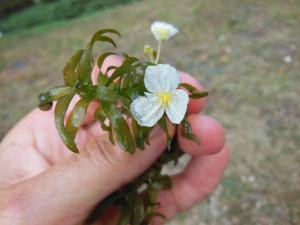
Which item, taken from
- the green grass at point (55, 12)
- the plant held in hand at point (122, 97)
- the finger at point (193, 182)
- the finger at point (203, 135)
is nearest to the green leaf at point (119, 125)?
the plant held in hand at point (122, 97)

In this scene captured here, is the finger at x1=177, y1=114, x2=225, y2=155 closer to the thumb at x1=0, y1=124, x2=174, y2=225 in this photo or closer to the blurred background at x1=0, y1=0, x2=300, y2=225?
the thumb at x1=0, y1=124, x2=174, y2=225

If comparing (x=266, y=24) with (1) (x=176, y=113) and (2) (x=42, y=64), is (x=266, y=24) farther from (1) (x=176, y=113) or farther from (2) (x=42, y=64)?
(1) (x=176, y=113)

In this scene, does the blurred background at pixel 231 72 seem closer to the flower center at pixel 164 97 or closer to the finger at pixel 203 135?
the finger at pixel 203 135

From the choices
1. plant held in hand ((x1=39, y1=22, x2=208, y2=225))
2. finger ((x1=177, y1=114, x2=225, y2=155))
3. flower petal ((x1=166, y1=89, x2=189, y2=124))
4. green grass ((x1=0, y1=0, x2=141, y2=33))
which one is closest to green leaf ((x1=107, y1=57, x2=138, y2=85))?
plant held in hand ((x1=39, y1=22, x2=208, y2=225))

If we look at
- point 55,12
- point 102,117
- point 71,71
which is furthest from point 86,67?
point 55,12

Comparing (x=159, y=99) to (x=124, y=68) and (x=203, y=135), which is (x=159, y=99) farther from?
(x=203, y=135)

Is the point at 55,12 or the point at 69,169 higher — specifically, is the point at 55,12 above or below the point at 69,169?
below
